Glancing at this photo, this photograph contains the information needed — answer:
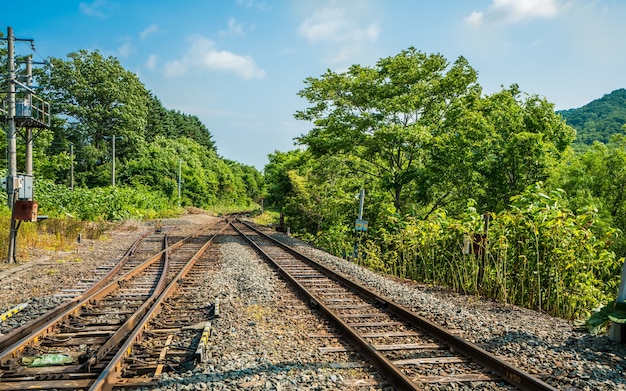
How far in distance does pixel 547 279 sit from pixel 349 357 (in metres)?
4.55

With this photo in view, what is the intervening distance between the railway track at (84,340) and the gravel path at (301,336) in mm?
595

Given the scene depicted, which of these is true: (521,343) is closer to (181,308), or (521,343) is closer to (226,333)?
(226,333)

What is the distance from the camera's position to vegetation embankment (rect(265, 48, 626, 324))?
7.35m

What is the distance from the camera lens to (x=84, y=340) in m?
5.14

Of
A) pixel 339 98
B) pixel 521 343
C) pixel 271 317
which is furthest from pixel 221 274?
pixel 339 98

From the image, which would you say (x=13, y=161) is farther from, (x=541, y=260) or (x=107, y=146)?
(x=107, y=146)

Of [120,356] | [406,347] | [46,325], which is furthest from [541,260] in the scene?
[46,325]

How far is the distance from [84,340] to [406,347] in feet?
13.1

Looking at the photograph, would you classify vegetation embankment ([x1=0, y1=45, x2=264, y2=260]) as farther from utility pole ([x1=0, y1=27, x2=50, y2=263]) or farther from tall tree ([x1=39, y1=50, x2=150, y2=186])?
utility pole ([x1=0, y1=27, x2=50, y2=263])

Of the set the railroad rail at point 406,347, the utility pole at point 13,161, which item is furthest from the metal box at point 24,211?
the railroad rail at point 406,347

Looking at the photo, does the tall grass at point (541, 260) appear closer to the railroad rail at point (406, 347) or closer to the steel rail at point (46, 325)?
the railroad rail at point (406, 347)

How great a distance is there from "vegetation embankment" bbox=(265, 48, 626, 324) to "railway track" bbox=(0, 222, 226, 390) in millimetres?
5924

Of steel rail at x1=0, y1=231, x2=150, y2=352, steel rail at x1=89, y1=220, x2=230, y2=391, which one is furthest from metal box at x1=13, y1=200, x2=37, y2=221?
steel rail at x1=89, y1=220, x2=230, y2=391

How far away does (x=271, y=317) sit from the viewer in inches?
244
